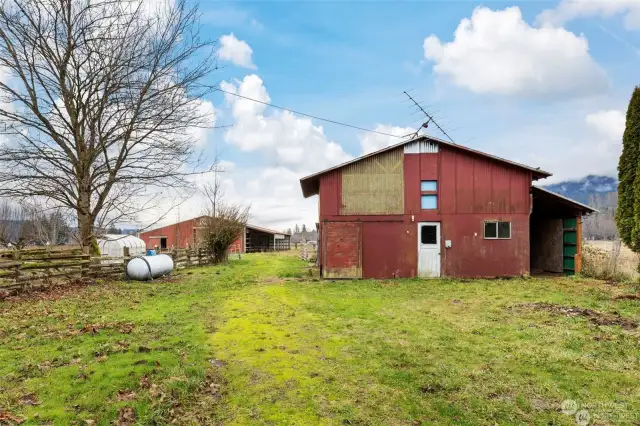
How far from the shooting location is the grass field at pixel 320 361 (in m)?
4.05

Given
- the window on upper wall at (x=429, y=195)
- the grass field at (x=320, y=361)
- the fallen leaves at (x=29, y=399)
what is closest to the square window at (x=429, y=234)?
the window on upper wall at (x=429, y=195)

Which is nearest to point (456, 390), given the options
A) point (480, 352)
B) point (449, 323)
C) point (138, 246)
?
point (480, 352)

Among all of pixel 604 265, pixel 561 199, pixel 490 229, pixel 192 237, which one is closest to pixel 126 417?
Result: pixel 490 229

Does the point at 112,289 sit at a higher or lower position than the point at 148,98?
lower

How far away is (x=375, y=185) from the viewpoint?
16219mm

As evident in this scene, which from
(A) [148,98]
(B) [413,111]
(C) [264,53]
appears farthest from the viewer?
(B) [413,111]

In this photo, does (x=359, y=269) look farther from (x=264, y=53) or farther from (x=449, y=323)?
(x=264, y=53)

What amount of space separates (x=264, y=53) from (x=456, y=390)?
13279 millimetres

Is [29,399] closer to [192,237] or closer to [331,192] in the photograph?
[331,192]

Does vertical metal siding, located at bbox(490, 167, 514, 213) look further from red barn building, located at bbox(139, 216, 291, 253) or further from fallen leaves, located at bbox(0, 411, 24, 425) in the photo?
red barn building, located at bbox(139, 216, 291, 253)

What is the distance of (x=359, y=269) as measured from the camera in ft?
52.6

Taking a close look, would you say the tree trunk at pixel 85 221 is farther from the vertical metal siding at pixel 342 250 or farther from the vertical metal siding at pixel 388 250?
the vertical metal siding at pixel 388 250

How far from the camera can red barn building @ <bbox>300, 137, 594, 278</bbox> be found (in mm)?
15992

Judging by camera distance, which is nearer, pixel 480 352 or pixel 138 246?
pixel 480 352
